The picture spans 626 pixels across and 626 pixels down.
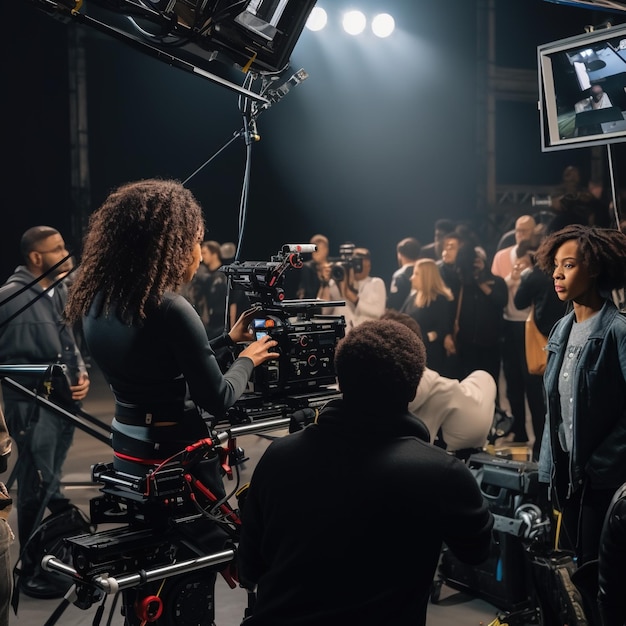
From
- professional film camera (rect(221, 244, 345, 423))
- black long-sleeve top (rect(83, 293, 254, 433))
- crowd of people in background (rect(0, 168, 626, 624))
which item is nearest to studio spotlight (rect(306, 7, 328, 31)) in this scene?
crowd of people in background (rect(0, 168, 626, 624))

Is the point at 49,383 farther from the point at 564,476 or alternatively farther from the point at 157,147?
→ the point at 157,147

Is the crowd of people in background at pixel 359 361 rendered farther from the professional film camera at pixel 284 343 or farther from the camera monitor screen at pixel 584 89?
the camera monitor screen at pixel 584 89

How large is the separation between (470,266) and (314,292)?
6.50 feet

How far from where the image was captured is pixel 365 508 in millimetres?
1638

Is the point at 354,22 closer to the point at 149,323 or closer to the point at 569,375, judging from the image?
the point at 569,375

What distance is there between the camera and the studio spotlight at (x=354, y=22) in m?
9.26

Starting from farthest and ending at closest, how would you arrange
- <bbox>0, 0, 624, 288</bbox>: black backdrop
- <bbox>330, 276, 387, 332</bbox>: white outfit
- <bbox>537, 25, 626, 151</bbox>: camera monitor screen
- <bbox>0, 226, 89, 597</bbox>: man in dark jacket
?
<bbox>0, 0, 624, 288</bbox>: black backdrop
<bbox>330, 276, 387, 332</bbox>: white outfit
<bbox>0, 226, 89, 597</bbox>: man in dark jacket
<bbox>537, 25, 626, 151</bbox>: camera monitor screen

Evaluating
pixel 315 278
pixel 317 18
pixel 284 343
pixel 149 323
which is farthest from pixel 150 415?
pixel 317 18

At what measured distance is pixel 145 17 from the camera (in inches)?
106

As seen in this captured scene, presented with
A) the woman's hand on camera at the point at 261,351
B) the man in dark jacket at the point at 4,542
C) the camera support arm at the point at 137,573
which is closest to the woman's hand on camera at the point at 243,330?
the woman's hand on camera at the point at 261,351

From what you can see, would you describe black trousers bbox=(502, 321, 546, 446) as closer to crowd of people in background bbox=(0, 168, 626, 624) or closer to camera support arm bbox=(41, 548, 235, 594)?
crowd of people in background bbox=(0, 168, 626, 624)

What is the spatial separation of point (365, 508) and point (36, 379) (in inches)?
101

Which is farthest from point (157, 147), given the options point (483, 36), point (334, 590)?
point (334, 590)

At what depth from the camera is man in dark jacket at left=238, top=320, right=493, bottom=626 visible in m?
1.64
